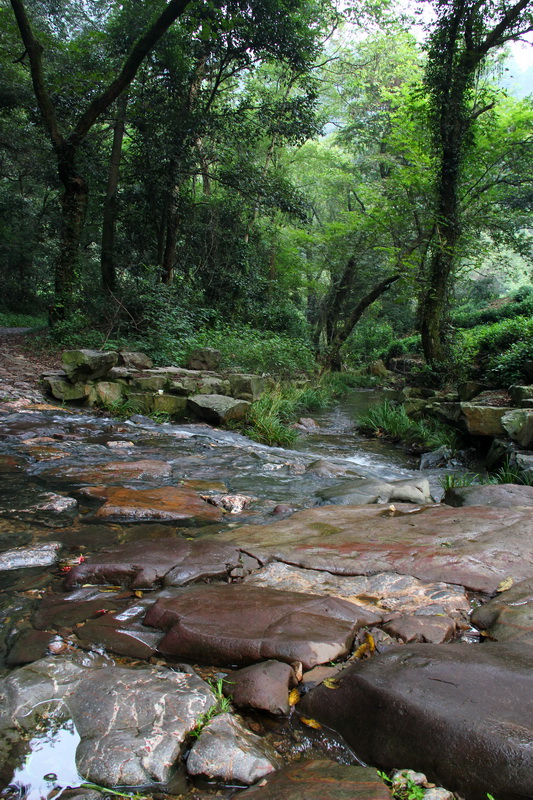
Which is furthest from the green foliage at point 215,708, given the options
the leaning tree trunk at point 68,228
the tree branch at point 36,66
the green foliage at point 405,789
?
the tree branch at point 36,66

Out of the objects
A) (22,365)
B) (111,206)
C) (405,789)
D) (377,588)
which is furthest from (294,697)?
(111,206)

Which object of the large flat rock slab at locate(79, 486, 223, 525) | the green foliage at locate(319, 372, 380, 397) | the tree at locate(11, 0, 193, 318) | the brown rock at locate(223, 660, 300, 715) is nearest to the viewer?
the brown rock at locate(223, 660, 300, 715)

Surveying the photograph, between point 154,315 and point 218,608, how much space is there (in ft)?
31.5

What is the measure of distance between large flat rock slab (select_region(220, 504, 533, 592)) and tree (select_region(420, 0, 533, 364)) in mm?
7876

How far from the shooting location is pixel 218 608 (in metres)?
2.00

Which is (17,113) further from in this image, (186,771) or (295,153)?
(186,771)

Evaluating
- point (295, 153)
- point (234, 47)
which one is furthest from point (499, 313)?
point (234, 47)

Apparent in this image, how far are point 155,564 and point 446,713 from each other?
165cm

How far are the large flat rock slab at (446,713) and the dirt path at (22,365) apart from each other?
7.34 meters

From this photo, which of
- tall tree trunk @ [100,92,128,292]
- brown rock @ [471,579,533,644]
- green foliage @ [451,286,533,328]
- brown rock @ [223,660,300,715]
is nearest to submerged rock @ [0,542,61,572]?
brown rock @ [223,660,300,715]

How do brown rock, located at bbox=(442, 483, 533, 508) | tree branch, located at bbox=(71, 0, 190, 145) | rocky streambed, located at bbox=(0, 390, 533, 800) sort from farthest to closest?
tree branch, located at bbox=(71, 0, 190, 145)
brown rock, located at bbox=(442, 483, 533, 508)
rocky streambed, located at bbox=(0, 390, 533, 800)

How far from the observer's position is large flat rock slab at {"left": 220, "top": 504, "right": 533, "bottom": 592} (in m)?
2.54

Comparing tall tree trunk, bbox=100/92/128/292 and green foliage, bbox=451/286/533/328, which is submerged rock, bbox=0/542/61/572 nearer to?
tall tree trunk, bbox=100/92/128/292

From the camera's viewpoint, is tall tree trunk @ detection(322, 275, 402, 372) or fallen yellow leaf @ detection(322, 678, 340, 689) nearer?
fallen yellow leaf @ detection(322, 678, 340, 689)
